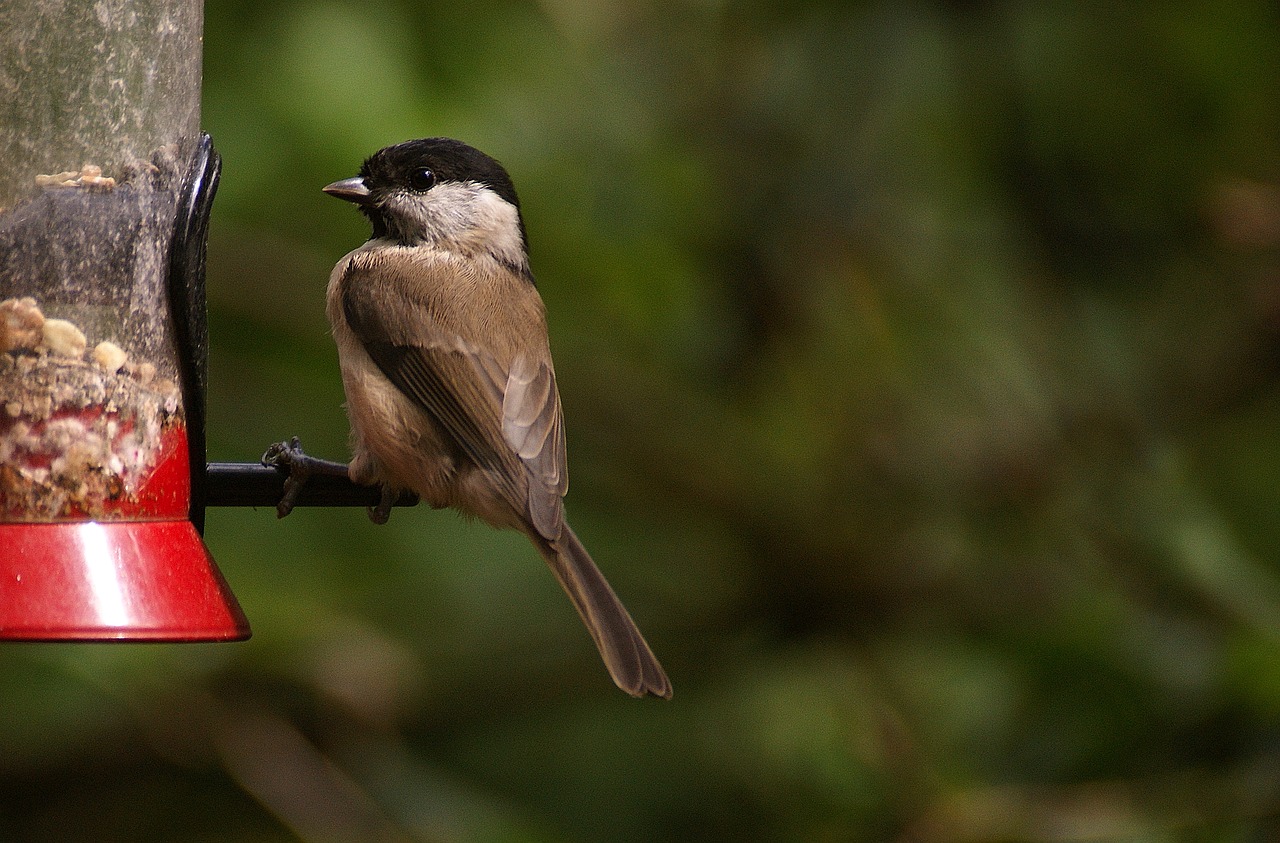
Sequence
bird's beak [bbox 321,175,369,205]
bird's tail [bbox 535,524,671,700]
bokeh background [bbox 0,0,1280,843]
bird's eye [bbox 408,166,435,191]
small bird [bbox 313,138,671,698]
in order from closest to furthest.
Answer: bird's tail [bbox 535,524,671,700]
small bird [bbox 313,138,671,698]
bird's beak [bbox 321,175,369,205]
bird's eye [bbox 408,166,435,191]
bokeh background [bbox 0,0,1280,843]

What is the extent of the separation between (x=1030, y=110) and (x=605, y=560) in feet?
6.60

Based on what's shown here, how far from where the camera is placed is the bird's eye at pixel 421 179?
3924 millimetres

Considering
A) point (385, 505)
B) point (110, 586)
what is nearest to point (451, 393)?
point (385, 505)

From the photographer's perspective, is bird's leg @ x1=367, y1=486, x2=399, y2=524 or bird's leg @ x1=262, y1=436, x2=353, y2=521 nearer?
bird's leg @ x1=262, y1=436, x2=353, y2=521

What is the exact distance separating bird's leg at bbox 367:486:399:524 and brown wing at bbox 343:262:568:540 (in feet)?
0.64

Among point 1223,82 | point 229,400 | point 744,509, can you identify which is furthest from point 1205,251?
point 229,400

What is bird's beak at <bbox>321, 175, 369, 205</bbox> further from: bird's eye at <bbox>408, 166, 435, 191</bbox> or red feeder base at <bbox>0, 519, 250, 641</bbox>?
red feeder base at <bbox>0, 519, 250, 641</bbox>

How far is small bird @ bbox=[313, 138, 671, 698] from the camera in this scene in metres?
3.47

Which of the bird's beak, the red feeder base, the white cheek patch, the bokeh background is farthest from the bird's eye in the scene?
Result: the red feeder base

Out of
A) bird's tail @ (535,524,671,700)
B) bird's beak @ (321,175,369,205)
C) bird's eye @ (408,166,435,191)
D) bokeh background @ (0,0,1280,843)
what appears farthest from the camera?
bokeh background @ (0,0,1280,843)

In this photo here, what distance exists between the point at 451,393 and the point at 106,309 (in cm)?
85

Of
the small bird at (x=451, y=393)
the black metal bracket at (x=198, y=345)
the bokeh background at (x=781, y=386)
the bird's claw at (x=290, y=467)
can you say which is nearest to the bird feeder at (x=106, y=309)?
the black metal bracket at (x=198, y=345)

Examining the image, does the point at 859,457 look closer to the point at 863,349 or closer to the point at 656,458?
the point at 863,349

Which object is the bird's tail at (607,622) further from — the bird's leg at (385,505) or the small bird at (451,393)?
the bird's leg at (385,505)
